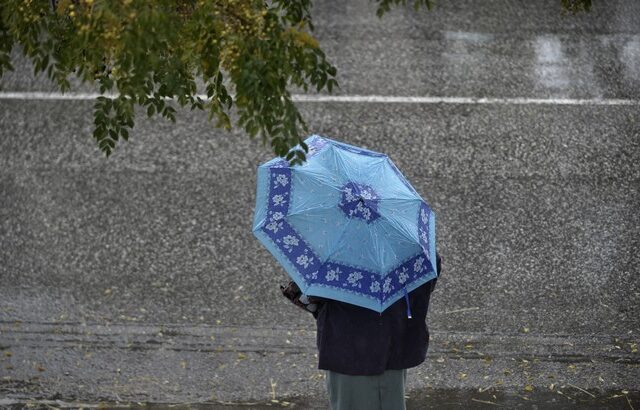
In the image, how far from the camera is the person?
A: 472cm

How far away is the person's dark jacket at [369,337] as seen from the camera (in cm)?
472

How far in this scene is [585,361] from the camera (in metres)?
6.80

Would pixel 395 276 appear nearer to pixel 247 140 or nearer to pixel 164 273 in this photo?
pixel 164 273

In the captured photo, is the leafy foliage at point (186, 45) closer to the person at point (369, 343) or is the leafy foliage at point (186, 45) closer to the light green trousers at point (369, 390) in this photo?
the person at point (369, 343)

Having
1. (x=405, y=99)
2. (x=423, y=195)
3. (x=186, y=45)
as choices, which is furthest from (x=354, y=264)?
→ (x=405, y=99)

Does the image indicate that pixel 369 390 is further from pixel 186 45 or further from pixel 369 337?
pixel 186 45

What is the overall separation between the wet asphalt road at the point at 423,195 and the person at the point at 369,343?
1520 millimetres

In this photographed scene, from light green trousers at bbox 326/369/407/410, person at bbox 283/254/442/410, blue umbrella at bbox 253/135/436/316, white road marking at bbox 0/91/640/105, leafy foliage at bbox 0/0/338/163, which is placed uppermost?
white road marking at bbox 0/91/640/105

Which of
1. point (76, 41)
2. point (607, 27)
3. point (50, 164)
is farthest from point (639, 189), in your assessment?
point (76, 41)

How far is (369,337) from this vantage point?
4.71 meters

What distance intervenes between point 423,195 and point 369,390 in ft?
12.2

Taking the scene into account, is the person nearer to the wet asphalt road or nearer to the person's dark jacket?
the person's dark jacket

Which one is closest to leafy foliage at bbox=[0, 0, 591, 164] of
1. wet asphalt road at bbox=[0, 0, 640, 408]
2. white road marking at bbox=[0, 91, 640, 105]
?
wet asphalt road at bbox=[0, 0, 640, 408]

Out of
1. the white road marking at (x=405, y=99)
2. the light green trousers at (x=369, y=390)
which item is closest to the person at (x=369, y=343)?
the light green trousers at (x=369, y=390)
